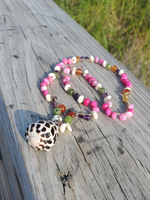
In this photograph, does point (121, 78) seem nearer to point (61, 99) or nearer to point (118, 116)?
point (118, 116)

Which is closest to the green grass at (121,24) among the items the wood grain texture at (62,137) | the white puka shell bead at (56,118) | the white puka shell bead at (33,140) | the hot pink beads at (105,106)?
the wood grain texture at (62,137)

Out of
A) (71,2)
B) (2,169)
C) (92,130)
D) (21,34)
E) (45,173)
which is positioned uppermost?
(71,2)

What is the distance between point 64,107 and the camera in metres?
1.38

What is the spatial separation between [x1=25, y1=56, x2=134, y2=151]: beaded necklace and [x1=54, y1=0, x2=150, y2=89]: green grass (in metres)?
1.68

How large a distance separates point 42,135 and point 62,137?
0.15 m

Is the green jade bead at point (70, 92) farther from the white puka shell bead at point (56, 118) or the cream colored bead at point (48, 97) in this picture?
the white puka shell bead at point (56, 118)

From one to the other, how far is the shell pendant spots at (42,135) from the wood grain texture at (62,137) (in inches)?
2.0

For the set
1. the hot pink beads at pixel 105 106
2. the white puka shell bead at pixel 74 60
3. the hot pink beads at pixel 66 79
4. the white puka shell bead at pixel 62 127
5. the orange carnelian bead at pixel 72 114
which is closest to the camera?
the white puka shell bead at pixel 62 127

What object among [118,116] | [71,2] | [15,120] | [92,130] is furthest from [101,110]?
[71,2]

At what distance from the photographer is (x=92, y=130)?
4.17 ft

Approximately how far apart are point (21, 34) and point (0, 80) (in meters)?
0.76

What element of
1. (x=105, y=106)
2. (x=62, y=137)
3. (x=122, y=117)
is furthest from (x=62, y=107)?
(x=122, y=117)

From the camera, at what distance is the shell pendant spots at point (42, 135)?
1055mm

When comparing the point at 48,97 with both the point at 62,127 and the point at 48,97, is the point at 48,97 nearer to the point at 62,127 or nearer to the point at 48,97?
the point at 48,97
